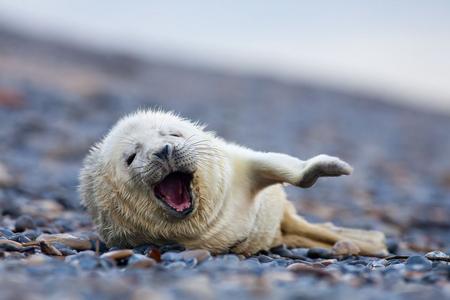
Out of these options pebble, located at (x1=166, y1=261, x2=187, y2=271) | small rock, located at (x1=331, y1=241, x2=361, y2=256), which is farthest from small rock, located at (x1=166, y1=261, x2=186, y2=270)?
small rock, located at (x1=331, y1=241, x2=361, y2=256)

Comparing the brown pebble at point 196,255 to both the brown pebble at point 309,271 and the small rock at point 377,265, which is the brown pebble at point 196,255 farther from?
the small rock at point 377,265

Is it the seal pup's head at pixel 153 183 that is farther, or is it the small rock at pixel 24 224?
the small rock at pixel 24 224

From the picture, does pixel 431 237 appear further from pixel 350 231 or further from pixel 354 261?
pixel 354 261

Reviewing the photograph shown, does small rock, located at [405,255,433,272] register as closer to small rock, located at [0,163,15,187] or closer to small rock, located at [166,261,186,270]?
small rock, located at [166,261,186,270]

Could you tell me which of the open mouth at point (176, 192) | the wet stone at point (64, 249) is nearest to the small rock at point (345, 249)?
the open mouth at point (176, 192)

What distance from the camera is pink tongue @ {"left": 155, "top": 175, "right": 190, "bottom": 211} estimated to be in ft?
16.8

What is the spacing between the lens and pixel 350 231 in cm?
643

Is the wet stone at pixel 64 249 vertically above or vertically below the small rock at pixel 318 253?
below

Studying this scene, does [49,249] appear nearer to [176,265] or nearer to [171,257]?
[171,257]

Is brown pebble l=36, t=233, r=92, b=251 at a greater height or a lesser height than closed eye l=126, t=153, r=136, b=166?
lesser

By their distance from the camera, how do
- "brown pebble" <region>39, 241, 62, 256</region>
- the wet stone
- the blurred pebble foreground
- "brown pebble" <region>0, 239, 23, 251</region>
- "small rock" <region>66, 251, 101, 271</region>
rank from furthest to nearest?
the wet stone
"brown pebble" <region>39, 241, 62, 256</region>
"brown pebble" <region>0, 239, 23, 251</region>
"small rock" <region>66, 251, 101, 271</region>
the blurred pebble foreground

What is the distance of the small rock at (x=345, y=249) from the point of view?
5734 mm

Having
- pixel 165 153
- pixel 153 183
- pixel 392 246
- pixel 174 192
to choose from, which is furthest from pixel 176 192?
pixel 392 246

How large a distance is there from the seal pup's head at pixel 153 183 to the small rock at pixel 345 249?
961 millimetres
